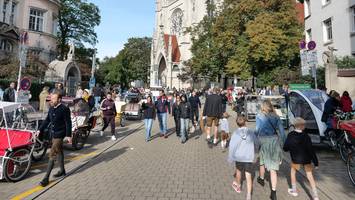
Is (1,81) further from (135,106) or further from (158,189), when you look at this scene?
(158,189)

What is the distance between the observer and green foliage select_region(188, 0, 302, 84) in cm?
3002

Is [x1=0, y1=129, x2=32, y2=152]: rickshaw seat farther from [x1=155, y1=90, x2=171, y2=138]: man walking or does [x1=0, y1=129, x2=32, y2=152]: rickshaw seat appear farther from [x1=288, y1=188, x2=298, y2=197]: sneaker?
[x1=155, y1=90, x2=171, y2=138]: man walking

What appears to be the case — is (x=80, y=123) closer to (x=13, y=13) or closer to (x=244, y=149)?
(x=244, y=149)

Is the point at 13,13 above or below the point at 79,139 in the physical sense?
above

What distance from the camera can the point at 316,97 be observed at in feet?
35.8

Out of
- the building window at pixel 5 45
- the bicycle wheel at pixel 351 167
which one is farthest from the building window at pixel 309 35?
the building window at pixel 5 45

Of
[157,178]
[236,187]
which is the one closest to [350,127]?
[236,187]

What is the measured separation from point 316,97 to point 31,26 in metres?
32.6

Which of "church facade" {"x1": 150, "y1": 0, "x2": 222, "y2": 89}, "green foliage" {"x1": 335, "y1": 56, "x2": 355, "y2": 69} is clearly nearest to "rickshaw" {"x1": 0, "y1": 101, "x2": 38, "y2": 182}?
"green foliage" {"x1": 335, "y1": 56, "x2": 355, "y2": 69}

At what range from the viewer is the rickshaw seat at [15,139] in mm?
6852

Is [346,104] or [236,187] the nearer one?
[236,187]

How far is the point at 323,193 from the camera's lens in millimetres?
6184

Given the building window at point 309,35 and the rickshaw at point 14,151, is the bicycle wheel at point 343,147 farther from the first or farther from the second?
the building window at point 309,35

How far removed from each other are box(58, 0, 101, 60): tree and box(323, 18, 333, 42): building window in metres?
38.6
